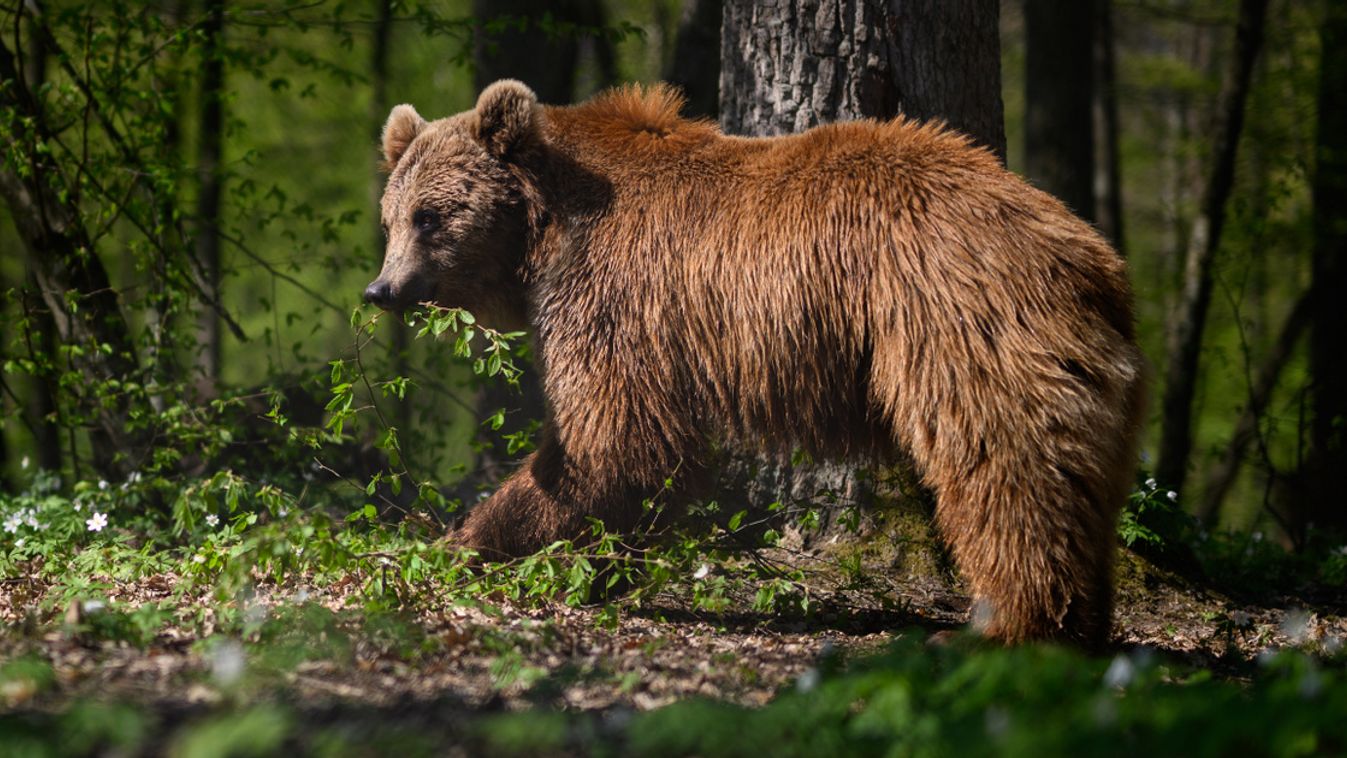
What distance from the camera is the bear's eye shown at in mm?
5715

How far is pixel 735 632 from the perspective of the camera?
5152mm

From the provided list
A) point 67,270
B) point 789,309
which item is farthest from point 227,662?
point 67,270

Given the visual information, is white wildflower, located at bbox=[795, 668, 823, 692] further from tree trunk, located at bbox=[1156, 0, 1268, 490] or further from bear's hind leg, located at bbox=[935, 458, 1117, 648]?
tree trunk, located at bbox=[1156, 0, 1268, 490]

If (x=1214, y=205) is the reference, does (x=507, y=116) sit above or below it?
above

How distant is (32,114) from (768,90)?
445 cm

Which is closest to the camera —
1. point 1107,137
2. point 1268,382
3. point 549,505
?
point 549,505

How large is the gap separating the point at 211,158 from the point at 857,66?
32.4 feet

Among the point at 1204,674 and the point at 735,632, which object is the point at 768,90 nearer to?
→ the point at 735,632

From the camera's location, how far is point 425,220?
226 inches

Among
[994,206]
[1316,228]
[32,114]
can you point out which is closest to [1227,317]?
[1316,228]

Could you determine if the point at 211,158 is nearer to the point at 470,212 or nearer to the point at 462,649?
the point at 470,212

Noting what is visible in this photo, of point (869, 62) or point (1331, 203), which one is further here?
point (1331, 203)

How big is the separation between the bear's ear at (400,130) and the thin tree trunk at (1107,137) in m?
9.36

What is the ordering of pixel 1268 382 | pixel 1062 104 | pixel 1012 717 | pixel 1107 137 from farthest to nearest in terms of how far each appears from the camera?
pixel 1107 137 < pixel 1268 382 < pixel 1062 104 < pixel 1012 717
